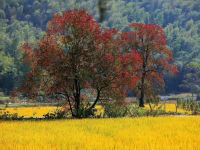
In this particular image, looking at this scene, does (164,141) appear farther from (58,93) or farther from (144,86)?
(144,86)

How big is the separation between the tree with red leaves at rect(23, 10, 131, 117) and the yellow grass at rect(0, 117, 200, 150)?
745 centimetres

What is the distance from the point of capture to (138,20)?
6875 inches

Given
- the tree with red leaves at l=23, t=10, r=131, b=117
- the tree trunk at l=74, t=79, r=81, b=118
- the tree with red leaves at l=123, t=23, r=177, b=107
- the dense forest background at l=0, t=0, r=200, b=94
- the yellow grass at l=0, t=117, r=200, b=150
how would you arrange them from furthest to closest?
1. the dense forest background at l=0, t=0, r=200, b=94
2. the tree with red leaves at l=123, t=23, r=177, b=107
3. the tree trunk at l=74, t=79, r=81, b=118
4. the tree with red leaves at l=23, t=10, r=131, b=117
5. the yellow grass at l=0, t=117, r=200, b=150

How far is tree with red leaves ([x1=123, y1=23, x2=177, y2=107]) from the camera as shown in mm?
45812

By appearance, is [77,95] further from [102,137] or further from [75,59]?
[102,137]

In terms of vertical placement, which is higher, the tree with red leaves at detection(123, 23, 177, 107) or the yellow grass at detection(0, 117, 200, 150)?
the tree with red leaves at detection(123, 23, 177, 107)

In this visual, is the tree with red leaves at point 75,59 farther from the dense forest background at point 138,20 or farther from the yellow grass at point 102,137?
the dense forest background at point 138,20

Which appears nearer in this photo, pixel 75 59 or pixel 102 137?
pixel 102 137

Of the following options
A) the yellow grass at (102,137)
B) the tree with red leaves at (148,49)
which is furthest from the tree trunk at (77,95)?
the tree with red leaves at (148,49)

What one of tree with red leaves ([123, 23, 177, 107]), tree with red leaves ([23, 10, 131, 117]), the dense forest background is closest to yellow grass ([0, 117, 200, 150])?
tree with red leaves ([23, 10, 131, 117])

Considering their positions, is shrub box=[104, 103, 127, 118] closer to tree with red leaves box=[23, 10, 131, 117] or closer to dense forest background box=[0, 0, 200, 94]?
tree with red leaves box=[23, 10, 131, 117]

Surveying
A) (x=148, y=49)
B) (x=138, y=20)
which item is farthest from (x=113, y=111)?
(x=138, y=20)

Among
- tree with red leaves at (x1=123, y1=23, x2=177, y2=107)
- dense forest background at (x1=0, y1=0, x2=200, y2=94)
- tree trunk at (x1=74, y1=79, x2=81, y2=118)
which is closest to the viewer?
tree trunk at (x1=74, y1=79, x2=81, y2=118)

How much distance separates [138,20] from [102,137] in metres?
159
